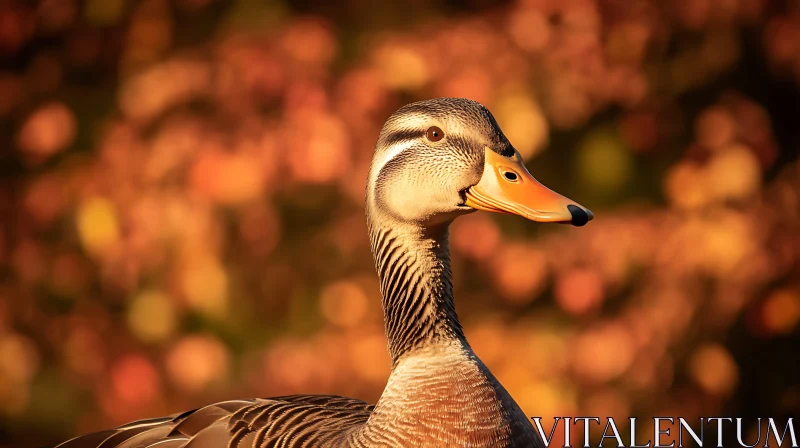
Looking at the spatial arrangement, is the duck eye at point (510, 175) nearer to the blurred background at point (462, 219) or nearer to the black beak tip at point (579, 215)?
the black beak tip at point (579, 215)

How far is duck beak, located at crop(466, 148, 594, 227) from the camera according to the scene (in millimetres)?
2016

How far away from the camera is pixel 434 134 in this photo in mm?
2213

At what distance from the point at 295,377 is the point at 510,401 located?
2771 mm

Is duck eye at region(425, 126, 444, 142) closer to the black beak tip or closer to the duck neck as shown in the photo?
the duck neck

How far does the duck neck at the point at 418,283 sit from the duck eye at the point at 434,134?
0.76 feet

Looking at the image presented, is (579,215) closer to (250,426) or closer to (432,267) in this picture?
(432,267)

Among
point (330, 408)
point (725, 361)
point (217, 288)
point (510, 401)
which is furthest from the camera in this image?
point (217, 288)

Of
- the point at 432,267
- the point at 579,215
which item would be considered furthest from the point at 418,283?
the point at 579,215

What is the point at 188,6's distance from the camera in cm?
513

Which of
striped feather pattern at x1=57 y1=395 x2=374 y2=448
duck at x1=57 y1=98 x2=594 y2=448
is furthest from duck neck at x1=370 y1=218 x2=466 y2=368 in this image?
striped feather pattern at x1=57 y1=395 x2=374 y2=448

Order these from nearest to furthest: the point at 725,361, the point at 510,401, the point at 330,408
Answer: the point at 510,401 → the point at 330,408 → the point at 725,361

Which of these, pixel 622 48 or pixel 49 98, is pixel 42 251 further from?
pixel 622 48

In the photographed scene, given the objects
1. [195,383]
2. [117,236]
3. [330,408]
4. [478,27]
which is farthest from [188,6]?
[330,408]

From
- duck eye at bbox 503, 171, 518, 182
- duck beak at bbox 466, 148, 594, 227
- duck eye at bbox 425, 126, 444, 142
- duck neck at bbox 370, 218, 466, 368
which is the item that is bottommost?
duck neck at bbox 370, 218, 466, 368
